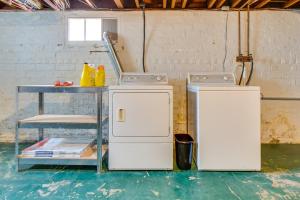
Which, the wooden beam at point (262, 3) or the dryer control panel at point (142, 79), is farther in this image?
the wooden beam at point (262, 3)

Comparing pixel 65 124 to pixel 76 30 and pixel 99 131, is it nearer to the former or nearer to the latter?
pixel 99 131

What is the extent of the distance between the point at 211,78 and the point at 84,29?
2135mm

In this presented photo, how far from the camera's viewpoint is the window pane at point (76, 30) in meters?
3.87

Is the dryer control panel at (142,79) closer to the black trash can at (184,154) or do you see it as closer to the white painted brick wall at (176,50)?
the white painted brick wall at (176,50)

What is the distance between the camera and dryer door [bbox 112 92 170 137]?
8.85 feet

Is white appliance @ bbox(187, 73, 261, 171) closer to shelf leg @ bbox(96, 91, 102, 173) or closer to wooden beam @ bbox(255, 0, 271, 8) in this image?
shelf leg @ bbox(96, 91, 102, 173)

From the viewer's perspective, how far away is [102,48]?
12.6ft

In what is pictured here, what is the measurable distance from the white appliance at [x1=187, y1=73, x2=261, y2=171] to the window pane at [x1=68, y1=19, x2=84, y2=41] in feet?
7.34

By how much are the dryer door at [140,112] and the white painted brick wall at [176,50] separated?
45.4 inches

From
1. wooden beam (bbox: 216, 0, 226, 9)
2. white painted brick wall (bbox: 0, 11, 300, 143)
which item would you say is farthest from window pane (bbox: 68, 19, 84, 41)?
wooden beam (bbox: 216, 0, 226, 9)

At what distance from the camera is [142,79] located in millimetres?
3410

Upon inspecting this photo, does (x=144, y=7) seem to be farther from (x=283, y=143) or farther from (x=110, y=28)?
(x=283, y=143)

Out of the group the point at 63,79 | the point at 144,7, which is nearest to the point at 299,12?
the point at 144,7

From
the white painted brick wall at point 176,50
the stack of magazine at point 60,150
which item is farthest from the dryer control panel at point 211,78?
the stack of magazine at point 60,150
